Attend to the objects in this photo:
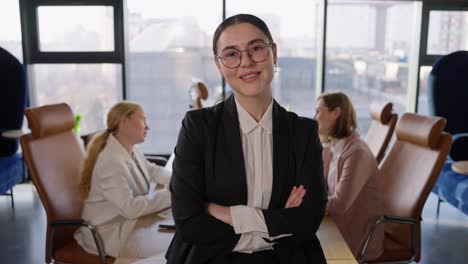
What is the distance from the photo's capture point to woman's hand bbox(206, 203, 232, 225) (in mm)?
1290

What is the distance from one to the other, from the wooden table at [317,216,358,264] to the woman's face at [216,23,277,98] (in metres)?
0.70

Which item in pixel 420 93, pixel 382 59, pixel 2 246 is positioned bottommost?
pixel 2 246

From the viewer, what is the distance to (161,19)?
17.3 ft

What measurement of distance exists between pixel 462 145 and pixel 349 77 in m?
1.66

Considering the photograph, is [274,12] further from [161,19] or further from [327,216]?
[327,216]

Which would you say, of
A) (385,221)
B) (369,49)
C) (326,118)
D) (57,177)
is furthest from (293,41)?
(57,177)

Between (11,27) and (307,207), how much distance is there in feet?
15.8

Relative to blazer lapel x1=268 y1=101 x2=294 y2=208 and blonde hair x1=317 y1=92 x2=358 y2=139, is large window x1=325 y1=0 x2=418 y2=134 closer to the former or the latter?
blonde hair x1=317 y1=92 x2=358 y2=139

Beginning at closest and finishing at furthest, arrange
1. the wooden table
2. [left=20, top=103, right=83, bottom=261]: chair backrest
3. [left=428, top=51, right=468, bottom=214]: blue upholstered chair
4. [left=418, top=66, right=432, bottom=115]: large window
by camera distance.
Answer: the wooden table, [left=20, top=103, right=83, bottom=261]: chair backrest, [left=428, top=51, right=468, bottom=214]: blue upholstered chair, [left=418, top=66, right=432, bottom=115]: large window

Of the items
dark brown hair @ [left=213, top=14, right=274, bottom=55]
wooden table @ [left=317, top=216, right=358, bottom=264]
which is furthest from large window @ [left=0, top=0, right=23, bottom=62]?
dark brown hair @ [left=213, top=14, right=274, bottom=55]

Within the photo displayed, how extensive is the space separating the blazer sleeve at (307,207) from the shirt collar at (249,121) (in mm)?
106

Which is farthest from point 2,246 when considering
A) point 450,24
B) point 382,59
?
point 450,24

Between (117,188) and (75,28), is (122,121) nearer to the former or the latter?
(117,188)

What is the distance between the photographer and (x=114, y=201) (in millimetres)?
2217
